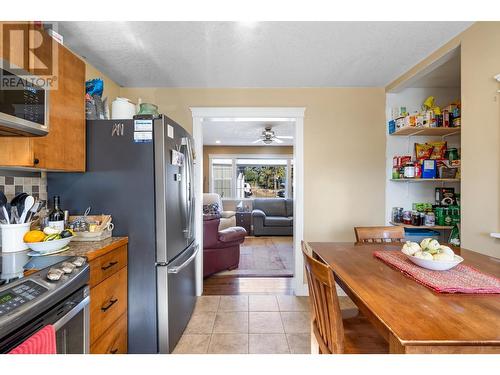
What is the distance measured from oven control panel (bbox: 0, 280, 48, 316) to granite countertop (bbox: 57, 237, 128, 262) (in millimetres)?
350

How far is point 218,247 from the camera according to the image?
135 inches

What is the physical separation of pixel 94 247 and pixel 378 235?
2.06 metres

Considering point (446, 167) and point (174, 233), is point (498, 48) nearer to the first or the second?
point (446, 167)

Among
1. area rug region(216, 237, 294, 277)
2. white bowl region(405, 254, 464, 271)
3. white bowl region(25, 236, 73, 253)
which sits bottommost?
area rug region(216, 237, 294, 277)

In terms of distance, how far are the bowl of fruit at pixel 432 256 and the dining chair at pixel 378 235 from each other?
63cm

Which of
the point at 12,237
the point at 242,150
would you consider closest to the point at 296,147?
→ the point at 12,237

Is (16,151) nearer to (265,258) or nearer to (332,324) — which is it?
(332,324)

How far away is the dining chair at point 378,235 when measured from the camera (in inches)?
79.2

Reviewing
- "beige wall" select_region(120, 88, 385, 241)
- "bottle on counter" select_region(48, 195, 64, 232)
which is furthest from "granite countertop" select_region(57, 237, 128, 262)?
"beige wall" select_region(120, 88, 385, 241)

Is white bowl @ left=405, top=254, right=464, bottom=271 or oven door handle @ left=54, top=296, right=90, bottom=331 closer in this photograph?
oven door handle @ left=54, top=296, right=90, bottom=331

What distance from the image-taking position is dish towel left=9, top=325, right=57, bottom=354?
0.72 meters

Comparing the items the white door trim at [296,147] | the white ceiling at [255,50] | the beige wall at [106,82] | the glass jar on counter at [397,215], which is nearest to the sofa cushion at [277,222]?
the white door trim at [296,147]

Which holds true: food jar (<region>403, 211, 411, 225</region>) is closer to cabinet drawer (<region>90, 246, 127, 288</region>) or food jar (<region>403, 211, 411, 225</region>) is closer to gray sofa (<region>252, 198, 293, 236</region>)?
cabinet drawer (<region>90, 246, 127, 288</region>)

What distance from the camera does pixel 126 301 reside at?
170 centimetres
